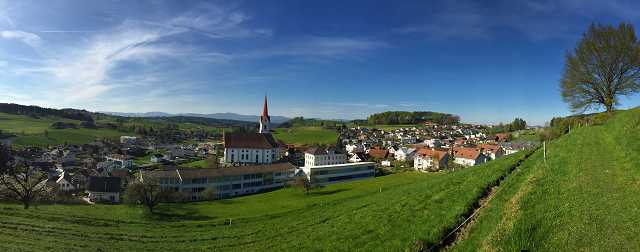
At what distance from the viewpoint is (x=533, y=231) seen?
25.5 feet

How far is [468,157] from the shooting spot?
83.4m

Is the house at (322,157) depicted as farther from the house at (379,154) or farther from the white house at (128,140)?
the white house at (128,140)

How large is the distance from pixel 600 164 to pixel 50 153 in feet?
463

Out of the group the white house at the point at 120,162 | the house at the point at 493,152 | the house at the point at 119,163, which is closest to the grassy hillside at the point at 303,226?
the house at the point at 119,163

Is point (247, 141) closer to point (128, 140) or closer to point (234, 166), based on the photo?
point (234, 166)

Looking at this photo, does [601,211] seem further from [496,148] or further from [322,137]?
[322,137]

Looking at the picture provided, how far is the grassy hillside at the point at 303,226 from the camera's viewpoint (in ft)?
39.3

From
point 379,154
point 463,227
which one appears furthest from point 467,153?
point 463,227

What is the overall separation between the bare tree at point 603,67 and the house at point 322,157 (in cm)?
6298

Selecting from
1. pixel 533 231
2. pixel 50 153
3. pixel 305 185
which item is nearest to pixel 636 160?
pixel 533 231

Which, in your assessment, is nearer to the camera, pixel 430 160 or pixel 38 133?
pixel 430 160

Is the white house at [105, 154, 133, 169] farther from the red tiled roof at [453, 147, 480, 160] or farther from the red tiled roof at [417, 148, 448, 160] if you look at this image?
the red tiled roof at [453, 147, 480, 160]

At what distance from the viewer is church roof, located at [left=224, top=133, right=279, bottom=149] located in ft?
334

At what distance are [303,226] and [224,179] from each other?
49062 mm
